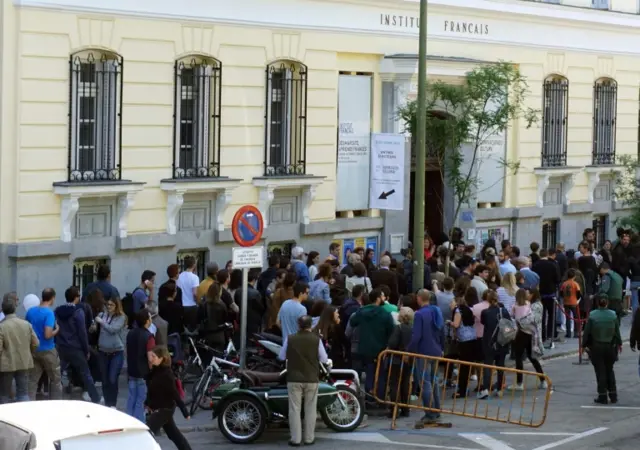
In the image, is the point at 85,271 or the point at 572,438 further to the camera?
the point at 85,271

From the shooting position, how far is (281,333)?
71.6 ft

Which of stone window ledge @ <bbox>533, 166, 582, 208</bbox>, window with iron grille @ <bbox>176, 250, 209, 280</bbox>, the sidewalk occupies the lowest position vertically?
the sidewalk

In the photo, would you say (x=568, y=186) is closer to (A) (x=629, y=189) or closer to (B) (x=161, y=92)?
(A) (x=629, y=189)

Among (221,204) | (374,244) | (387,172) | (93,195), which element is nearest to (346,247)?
(374,244)

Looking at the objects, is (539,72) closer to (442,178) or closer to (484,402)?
(442,178)

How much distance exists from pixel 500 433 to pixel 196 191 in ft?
26.0

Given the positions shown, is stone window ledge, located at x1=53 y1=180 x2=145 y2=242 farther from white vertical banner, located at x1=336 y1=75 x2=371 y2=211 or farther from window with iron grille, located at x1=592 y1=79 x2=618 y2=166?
window with iron grille, located at x1=592 y1=79 x2=618 y2=166

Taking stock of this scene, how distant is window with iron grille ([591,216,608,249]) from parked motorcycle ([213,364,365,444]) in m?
18.7

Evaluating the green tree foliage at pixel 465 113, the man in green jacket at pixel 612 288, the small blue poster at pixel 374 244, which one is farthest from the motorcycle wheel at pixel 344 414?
the small blue poster at pixel 374 244

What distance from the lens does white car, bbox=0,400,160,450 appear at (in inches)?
476

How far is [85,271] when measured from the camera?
23.8 metres

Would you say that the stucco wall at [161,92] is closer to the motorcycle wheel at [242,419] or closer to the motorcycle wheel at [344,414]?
the motorcycle wheel at [242,419]

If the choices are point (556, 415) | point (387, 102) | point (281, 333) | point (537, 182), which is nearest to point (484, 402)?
point (556, 415)

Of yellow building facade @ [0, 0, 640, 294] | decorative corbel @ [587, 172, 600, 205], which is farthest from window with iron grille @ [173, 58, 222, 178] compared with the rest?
decorative corbel @ [587, 172, 600, 205]
